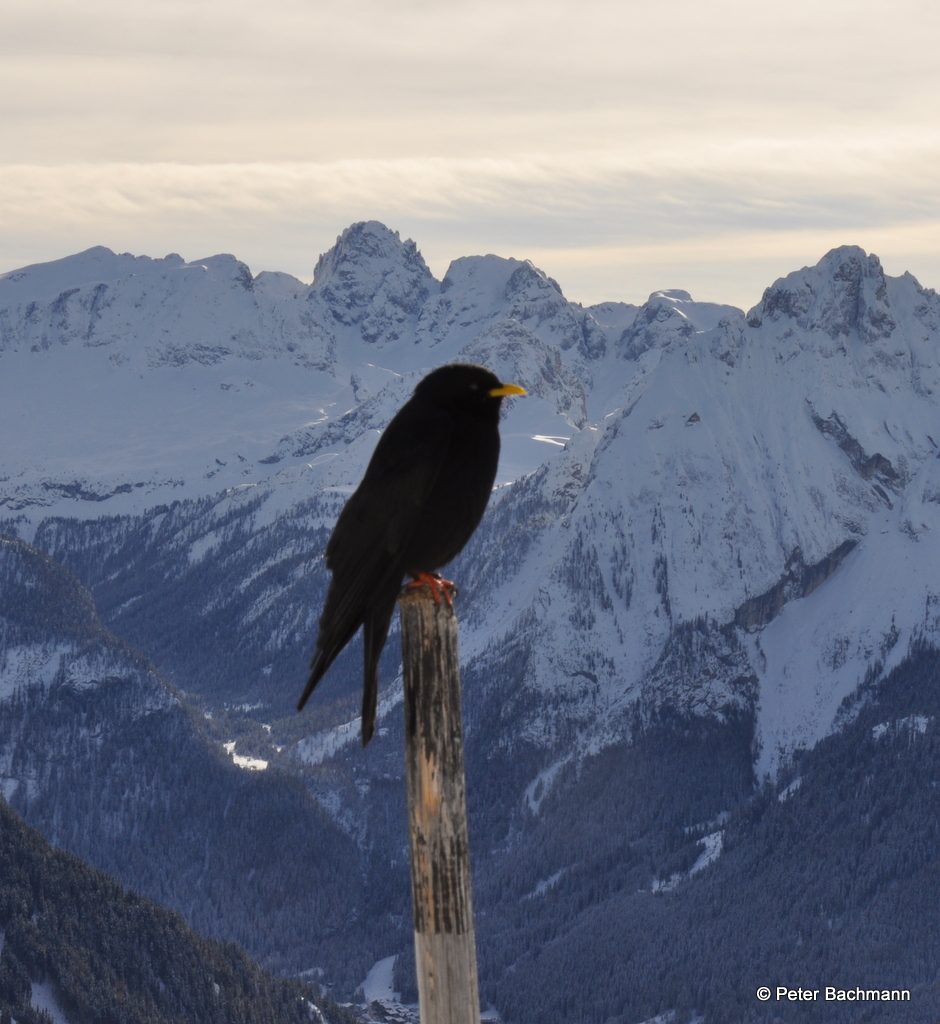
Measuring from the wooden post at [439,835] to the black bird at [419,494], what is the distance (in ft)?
4.95

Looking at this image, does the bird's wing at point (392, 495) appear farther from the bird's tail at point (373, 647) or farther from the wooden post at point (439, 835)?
the wooden post at point (439, 835)

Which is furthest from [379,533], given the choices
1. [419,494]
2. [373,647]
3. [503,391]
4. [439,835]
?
[439,835]

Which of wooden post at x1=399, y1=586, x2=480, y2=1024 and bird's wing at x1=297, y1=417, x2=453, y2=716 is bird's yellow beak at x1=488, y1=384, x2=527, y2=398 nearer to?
bird's wing at x1=297, y1=417, x2=453, y2=716

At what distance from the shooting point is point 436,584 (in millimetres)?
12859

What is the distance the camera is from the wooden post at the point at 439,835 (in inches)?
432

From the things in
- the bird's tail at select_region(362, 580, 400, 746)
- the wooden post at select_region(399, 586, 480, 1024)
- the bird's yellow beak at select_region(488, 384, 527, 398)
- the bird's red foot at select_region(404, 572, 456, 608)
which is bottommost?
the wooden post at select_region(399, 586, 480, 1024)

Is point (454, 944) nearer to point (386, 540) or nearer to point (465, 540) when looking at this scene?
point (386, 540)

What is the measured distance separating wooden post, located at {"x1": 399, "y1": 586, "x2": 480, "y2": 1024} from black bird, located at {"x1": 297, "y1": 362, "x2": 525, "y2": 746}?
1507mm

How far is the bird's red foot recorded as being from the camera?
12517 millimetres

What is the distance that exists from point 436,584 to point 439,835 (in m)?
2.49

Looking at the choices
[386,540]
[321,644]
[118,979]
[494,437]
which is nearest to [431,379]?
[494,437]

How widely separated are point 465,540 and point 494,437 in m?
1.11

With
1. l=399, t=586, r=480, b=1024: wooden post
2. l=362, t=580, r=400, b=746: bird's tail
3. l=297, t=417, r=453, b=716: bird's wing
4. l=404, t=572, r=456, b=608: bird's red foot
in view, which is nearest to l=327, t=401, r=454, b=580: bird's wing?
l=297, t=417, r=453, b=716: bird's wing

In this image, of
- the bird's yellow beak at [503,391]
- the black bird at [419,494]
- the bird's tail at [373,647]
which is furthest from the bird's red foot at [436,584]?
the bird's yellow beak at [503,391]
